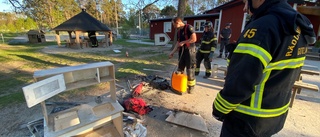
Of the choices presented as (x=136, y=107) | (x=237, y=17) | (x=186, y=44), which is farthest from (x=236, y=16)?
(x=136, y=107)

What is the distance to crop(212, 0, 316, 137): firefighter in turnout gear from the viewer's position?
1.02 metres

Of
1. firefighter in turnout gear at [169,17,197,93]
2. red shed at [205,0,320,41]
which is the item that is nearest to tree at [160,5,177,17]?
red shed at [205,0,320,41]

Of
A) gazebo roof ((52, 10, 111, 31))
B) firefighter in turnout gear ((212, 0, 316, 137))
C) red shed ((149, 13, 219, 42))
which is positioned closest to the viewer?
firefighter in turnout gear ((212, 0, 316, 137))

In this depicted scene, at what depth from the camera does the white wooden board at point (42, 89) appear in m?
1.60

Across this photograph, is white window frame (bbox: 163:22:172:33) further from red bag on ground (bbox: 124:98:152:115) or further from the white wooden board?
the white wooden board

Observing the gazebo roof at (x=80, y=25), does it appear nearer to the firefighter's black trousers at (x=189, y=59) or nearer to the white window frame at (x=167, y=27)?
the white window frame at (x=167, y=27)

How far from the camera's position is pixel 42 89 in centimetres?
174

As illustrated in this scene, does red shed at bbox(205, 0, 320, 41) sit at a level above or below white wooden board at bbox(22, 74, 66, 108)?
above

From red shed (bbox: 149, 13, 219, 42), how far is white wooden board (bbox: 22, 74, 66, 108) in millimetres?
16033

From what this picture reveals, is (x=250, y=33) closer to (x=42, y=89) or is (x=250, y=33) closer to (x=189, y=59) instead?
(x=42, y=89)

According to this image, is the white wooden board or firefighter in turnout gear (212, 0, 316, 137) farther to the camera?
the white wooden board

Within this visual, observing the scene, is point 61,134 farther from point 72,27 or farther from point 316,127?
point 72,27

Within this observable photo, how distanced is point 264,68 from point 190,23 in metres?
18.0

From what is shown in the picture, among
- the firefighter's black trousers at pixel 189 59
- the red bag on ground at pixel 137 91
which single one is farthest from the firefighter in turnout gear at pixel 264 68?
the red bag on ground at pixel 137 91
